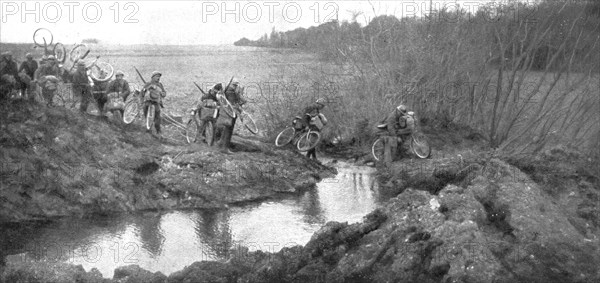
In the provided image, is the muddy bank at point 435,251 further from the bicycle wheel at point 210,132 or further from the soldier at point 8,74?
the bicycle wheel at point 210,132

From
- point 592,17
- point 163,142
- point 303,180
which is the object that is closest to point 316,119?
point 303,180

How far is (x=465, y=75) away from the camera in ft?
82.9

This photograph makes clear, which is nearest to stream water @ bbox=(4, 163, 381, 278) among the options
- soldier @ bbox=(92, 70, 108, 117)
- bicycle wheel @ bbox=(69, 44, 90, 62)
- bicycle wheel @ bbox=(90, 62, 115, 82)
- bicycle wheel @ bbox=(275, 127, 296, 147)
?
bicycle wheel @ bbox=(275, 127, 296, 147)

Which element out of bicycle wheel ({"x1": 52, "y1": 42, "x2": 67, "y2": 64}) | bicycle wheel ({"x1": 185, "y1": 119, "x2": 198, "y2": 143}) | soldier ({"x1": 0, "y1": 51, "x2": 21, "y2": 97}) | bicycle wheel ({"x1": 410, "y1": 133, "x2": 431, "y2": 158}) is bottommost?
bicycle wheel ({"x1": 410, "y1": 133, "x2": 431, "y2": 158})

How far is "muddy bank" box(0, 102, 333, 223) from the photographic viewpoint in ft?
45.8

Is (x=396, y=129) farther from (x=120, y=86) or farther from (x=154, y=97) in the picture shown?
(x=120, y=86)

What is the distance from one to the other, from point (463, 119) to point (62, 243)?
16.4 metres

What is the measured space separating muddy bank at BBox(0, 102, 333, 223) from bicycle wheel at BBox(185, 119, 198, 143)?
5.55 ft

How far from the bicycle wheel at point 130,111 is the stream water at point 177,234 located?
6.07 m

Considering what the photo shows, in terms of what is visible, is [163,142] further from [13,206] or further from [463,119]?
[463,119]

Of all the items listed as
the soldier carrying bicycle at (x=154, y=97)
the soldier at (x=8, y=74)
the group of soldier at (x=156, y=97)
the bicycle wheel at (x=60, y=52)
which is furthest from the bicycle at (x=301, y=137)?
the soldier at (x=8, y=74)

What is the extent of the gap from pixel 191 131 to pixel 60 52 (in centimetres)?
506

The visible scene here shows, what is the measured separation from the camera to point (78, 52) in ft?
72.1

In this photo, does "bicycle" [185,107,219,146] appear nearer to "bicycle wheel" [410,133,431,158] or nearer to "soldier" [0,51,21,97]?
"soldier" [0,51,21,97]
